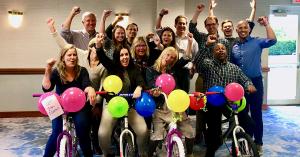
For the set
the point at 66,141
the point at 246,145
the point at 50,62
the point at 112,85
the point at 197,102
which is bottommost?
the point at 246,145

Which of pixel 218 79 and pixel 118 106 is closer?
pixel 118 106

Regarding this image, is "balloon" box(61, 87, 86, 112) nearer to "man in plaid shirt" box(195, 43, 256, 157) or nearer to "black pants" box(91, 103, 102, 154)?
"black pants" box(91, 103, 102, 154)

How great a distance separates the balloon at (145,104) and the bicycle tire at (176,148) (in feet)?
1.02

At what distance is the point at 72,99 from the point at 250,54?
2099 millimetres

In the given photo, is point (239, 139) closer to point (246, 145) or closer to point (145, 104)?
point (246, 145)

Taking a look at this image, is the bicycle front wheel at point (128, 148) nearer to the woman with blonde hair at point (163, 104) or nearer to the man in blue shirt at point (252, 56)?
the woman with blonde hair at point (163, 104)

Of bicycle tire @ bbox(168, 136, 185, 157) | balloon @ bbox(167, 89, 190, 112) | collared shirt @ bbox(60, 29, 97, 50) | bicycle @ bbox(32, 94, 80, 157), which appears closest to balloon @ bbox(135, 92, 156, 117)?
balloon @ bbox(167, 89, 190, 112)

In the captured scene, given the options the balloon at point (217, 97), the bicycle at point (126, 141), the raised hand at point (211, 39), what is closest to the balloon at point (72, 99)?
the bicycle at point (126, 141)

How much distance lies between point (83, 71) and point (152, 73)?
25.9 inches

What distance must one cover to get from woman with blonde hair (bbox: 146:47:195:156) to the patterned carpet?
2.12 feet

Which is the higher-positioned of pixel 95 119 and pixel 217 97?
pixel 217 97

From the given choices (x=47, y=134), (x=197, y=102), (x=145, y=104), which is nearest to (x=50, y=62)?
(x=145, y=104)

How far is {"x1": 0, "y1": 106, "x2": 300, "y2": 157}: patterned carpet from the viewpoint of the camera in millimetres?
3863

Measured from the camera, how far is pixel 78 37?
3980 mm
